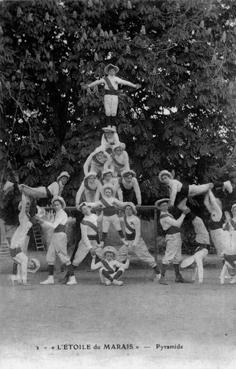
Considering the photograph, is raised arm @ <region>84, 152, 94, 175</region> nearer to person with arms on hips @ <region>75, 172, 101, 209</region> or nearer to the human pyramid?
the human pyramid

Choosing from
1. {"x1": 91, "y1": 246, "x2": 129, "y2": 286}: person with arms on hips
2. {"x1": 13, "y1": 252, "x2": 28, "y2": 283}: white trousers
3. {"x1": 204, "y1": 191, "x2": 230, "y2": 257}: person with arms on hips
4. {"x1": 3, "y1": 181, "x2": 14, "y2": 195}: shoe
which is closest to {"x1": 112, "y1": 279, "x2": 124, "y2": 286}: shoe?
{"x1": 91, "y1": 246, "x2": 129, "y2": 286}: person with arms on hips

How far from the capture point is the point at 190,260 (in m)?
9.94

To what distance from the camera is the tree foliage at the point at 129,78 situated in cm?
1128

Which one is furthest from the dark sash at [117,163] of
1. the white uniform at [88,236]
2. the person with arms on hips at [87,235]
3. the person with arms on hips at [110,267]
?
the person with arms on hips at [110,267]

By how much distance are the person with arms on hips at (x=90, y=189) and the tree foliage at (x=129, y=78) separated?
1010mm

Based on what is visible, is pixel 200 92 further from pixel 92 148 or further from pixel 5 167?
pixel 5 167

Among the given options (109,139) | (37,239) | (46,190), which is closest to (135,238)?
(46,190)

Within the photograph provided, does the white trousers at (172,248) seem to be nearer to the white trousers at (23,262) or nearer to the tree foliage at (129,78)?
the tree foliage at (129,78)

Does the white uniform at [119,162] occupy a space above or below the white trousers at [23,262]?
above

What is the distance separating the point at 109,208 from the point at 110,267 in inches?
42.2

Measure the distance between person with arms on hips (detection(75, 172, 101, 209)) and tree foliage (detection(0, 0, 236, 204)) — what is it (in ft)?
3.31

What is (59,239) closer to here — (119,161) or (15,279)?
(15,279)

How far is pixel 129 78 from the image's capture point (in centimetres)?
1152

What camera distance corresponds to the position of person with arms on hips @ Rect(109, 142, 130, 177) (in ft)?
35.0
